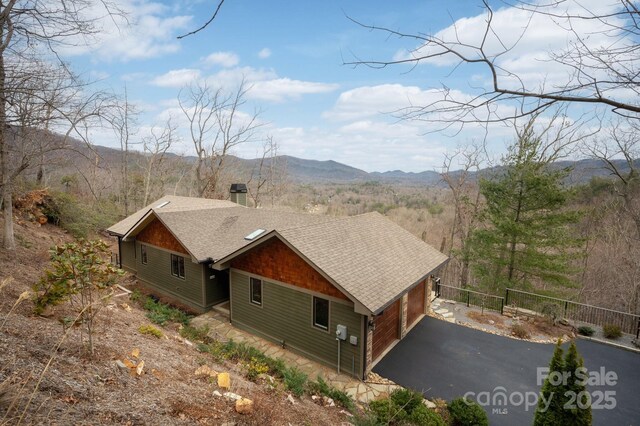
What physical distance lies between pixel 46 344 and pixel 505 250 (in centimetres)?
1828

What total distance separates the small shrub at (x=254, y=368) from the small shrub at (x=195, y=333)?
2293 mm

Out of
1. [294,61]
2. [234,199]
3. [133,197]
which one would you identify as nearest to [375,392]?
[294,61]

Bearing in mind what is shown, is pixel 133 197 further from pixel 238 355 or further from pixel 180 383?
pixel 180 383

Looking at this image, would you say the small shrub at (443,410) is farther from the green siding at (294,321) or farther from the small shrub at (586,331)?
the small shrub at (586,331)

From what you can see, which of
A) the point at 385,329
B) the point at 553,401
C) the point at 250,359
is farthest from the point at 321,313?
the point at 553,401

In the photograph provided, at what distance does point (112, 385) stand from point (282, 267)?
583cm

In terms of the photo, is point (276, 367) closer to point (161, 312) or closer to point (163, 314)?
point (163, 314)

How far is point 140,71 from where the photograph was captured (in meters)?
13.3

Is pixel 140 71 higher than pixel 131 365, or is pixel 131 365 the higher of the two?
pixel 140 71

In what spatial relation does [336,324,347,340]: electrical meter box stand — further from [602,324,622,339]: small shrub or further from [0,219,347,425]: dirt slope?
[602,324,622,339]: small shrub

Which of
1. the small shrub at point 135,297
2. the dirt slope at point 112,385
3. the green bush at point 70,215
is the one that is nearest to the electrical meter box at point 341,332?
the dirt slope at point 112,385

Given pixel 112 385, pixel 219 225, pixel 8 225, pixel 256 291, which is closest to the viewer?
pixel 112 385

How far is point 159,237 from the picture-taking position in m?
14.9

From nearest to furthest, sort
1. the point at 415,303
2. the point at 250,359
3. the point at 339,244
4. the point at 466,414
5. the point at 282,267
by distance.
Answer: the point at 466,414
the point at 250,359
the point at 282,267
the point at 339,244
the point at 415,303
